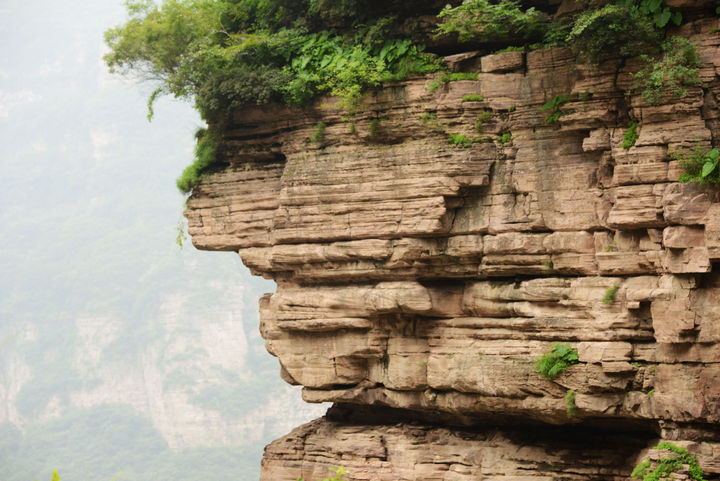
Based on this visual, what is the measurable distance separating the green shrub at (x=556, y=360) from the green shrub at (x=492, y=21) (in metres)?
5.51

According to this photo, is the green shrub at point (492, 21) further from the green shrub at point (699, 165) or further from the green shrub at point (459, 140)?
the green shrub at point (699, 165)

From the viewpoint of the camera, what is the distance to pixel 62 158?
277ft

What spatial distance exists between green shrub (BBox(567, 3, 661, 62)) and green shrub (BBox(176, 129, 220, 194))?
7.89m

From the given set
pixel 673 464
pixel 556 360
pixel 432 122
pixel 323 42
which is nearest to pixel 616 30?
pixel 432 122

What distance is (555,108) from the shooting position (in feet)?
43.5

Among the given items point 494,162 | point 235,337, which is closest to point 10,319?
point 235,337

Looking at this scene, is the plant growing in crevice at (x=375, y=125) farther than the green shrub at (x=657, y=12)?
Yes

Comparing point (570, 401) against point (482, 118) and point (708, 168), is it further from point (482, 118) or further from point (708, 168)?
point (482, 118)

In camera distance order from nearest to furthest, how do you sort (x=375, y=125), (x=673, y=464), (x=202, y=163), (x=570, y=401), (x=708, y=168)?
(x=708, y=168), (x=673, y=464), (x=570, y=401), (x=375, y=125), (x=202, y=163)

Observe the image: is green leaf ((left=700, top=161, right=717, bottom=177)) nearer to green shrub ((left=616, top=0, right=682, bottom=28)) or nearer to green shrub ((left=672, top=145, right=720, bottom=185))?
green shrub ((left=672, top=145, right=720, bottom=185))

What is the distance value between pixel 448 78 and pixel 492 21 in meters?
1.29

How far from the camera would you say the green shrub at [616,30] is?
38.5 feet

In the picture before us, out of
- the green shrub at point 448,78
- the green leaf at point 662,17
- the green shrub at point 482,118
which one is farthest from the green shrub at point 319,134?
the green leaf at point 662,17

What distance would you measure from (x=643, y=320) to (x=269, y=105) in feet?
27.3
